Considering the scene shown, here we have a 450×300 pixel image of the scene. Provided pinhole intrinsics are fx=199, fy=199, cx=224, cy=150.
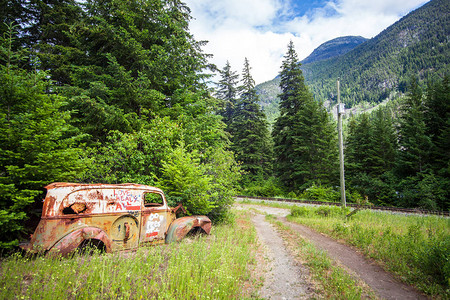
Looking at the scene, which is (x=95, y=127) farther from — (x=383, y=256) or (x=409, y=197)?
(x=409, y=197)

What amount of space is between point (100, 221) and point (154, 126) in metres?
5.70

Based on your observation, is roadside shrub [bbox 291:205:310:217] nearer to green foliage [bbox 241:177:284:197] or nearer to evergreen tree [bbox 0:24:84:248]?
green foliage [bbox 241:177:284:197]

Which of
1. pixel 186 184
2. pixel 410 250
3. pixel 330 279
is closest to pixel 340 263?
pixel 330 279

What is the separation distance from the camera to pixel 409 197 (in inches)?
762

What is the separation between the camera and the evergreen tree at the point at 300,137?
79.5 ft

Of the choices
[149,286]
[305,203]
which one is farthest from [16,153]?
[305,203]

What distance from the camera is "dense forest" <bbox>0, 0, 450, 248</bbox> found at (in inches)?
198

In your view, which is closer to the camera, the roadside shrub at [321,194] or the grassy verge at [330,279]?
the grassy verge at [330,279]

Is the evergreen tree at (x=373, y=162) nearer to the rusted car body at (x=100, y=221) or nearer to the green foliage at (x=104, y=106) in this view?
the green foliage at (x=104, y=106)

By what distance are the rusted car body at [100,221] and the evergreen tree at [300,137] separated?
21.3 meters

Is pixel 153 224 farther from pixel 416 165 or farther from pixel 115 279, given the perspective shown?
pixel 416 165

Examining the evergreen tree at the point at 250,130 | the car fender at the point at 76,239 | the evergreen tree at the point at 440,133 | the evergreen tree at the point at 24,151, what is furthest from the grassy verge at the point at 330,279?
the evergreen tree at the point at 250,130

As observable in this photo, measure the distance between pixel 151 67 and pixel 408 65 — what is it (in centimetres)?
25682

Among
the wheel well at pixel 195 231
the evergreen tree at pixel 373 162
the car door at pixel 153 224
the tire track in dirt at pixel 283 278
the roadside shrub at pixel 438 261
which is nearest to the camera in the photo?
the tire track in dirt at pixel 283 278
